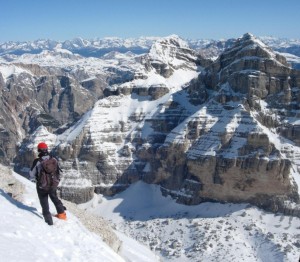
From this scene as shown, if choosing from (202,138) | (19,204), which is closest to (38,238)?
(19,204)

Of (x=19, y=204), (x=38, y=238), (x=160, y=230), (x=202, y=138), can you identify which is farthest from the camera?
(x=202, y=138)

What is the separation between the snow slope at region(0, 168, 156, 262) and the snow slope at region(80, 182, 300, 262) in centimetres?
6079

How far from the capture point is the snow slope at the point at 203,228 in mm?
81062

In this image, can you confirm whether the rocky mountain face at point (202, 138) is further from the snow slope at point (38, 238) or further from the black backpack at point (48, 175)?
the snow slope at point (38, 238)

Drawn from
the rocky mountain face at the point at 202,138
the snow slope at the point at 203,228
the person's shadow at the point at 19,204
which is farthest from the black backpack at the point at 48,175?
the rocky mountain face at the point at 202,138

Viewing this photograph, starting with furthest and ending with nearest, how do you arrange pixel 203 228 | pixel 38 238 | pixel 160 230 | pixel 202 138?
pixel 202 138 → pixel 160 230 → pixel 203 228 → pixel 38 238

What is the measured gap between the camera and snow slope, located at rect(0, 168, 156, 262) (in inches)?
659

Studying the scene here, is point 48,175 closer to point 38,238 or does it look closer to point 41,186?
point 41,186

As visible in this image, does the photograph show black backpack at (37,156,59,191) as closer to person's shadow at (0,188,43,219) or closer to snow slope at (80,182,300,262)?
person's shadow at (0,188,43,219)

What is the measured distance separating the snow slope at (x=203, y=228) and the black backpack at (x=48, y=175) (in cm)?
6078

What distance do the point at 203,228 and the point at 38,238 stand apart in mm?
76671

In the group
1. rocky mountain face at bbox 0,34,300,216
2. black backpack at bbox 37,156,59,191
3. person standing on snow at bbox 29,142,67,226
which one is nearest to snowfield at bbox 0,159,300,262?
person standing on snow at bbox 29,142,67,226

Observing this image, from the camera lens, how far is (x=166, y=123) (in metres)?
136

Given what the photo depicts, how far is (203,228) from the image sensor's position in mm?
92625
